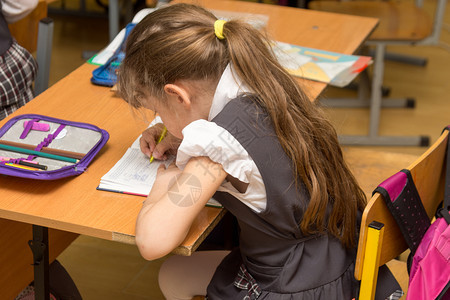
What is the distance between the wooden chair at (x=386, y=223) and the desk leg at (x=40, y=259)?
65 cm

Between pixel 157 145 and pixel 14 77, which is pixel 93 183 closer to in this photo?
pixel 157 145

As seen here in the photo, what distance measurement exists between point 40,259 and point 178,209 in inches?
16.9

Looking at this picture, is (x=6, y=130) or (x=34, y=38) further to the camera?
(x=34, y=38)

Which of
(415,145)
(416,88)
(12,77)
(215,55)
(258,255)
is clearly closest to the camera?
(215,55)

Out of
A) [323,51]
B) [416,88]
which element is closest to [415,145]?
[416,88]

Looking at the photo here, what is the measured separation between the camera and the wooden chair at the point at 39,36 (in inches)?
84.7

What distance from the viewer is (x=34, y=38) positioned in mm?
2336

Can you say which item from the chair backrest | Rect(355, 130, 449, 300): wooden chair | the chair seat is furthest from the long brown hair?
the chair seat

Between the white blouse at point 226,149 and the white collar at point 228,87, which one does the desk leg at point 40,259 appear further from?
the white collar at point 228,87

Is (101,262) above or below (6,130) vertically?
below

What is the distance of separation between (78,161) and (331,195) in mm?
547

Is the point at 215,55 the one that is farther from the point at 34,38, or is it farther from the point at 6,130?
the point at 34,38

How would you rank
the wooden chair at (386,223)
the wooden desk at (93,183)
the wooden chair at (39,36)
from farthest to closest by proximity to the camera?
1. the wooden chair at (39,36)
2. the wooden desk at (93,183)
3. the wooden chair at (386,223)

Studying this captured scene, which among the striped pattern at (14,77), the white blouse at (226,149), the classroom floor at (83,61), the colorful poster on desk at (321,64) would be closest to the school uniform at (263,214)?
the white blouse at (226,149)
